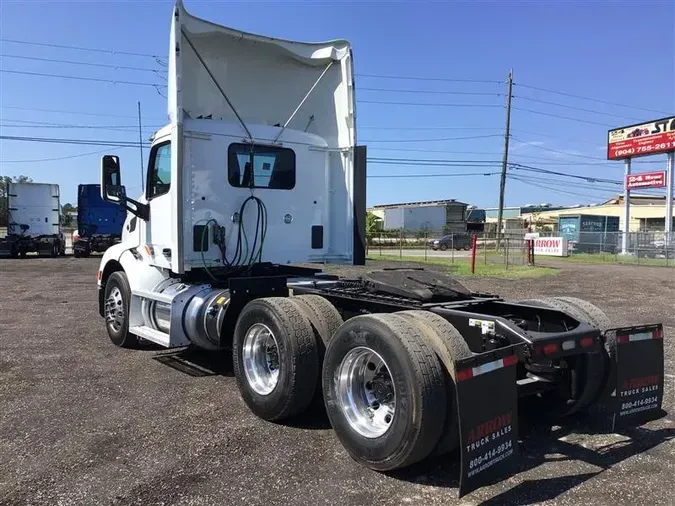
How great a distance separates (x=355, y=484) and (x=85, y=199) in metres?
29.4

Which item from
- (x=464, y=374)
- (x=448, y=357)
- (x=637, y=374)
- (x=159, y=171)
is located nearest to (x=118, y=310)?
(x=159, y=171)

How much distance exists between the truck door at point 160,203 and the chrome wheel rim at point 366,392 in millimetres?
3259

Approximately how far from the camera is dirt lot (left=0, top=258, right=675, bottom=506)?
3.54 metres

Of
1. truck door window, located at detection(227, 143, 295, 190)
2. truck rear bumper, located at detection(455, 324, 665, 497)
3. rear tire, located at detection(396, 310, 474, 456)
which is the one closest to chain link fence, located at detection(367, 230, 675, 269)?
truck door window, located at detection(227, 143, 295, 190)

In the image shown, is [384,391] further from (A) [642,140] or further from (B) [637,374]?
(A) [642,140]

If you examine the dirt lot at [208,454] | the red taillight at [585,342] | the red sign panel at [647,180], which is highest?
the red sign panel at [647,180]

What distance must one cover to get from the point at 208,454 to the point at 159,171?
4012 mm

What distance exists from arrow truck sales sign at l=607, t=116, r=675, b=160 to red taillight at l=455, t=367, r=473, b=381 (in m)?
38.4

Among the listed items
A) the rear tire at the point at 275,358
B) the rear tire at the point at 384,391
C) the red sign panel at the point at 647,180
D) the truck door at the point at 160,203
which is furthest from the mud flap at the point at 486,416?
the red sign panel at the point at 647,180

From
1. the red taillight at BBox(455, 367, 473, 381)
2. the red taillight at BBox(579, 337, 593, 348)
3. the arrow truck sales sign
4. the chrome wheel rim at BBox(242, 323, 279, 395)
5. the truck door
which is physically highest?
the arrow truck sales sign

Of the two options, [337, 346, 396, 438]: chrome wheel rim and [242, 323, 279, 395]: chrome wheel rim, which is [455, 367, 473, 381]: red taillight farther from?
[242, 323, 279, 395]: chrome wheel rim

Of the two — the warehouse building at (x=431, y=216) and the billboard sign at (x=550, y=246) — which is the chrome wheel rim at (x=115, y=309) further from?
the warehouse building at (x=431, y=216)

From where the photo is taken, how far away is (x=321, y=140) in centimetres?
759

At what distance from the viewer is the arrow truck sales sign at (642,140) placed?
3550 centimetres
